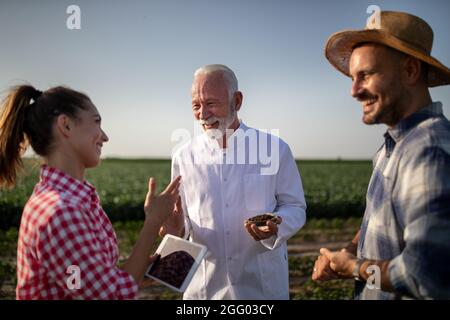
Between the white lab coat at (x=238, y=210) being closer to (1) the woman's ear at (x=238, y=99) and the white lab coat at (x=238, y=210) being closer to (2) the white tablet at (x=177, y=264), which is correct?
(1) the woman's ear at (x=238, y=99)

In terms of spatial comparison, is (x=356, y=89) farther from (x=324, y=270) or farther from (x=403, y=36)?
(x=324, y=270)

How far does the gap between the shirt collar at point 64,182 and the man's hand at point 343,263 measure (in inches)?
46.8

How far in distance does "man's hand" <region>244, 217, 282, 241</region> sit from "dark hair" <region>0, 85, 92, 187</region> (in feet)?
4.01

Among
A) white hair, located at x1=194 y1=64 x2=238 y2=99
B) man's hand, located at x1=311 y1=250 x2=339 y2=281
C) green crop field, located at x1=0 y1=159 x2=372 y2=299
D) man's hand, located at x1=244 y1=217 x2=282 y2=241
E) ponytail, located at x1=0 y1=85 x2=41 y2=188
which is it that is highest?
white hair, located at x1=194 y1=64 x2=238 y2=99

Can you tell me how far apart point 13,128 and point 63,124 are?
0.25 metres

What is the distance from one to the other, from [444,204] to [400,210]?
20cm

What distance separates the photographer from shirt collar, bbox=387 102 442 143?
1967mm

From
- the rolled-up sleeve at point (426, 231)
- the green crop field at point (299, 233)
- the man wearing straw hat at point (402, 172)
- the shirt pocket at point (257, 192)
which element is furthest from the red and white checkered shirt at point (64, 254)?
the shirt pocket at point (257, 192)

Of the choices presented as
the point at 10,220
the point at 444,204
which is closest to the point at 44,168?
the point at 444,204

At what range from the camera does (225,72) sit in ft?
10.1

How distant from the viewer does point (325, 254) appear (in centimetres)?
218

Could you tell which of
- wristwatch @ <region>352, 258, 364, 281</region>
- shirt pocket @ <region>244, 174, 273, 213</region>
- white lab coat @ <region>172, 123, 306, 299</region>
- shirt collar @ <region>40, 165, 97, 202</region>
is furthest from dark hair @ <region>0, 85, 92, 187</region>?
wristwatch @ <region>352, 258, 364, 281</region>

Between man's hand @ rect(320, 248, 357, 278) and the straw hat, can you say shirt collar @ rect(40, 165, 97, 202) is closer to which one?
man's hand @ rect(320, 248, 357, 278)
